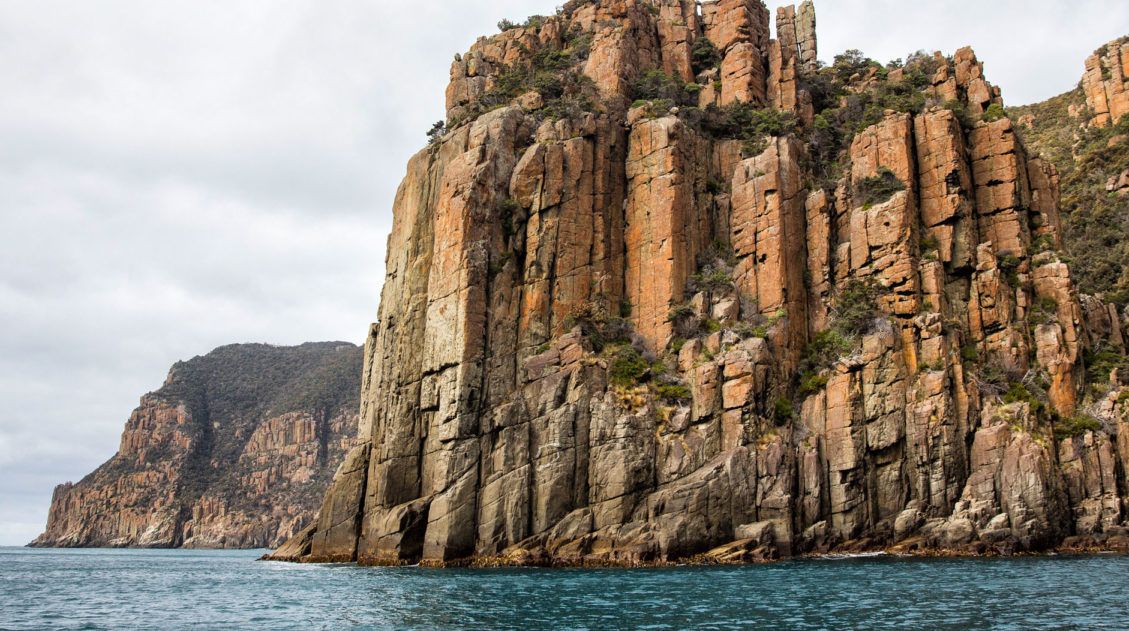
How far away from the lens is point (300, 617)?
30.9m

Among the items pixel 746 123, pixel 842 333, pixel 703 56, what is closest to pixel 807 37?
pixel 703 56

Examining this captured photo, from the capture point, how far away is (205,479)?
585ft

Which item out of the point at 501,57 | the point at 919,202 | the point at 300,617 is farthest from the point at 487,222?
the point at 300,617

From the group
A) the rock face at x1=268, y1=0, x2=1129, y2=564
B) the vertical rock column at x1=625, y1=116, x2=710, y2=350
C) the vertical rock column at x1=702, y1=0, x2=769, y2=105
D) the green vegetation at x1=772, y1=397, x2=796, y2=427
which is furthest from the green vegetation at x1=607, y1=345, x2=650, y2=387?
the vertical rock column at x1=702, y1=0, x2=769, y2=105

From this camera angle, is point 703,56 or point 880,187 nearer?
point 880,187

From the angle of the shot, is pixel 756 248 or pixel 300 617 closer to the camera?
pixel 300 617

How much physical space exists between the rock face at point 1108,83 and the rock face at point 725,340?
5397 cm

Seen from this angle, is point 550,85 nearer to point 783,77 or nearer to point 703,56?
point 703,56

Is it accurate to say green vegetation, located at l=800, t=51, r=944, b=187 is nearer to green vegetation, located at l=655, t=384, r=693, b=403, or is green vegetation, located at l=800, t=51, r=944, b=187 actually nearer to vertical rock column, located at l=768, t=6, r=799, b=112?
vertical rock column, located at l=768, t=6, r=799, b=112

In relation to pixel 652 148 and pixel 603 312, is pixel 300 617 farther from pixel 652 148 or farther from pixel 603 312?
pixel 652 148

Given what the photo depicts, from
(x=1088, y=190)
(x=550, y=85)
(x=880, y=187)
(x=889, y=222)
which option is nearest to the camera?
(x=889, y=222)

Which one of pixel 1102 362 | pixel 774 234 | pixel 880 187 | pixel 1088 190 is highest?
pixel 1088 190

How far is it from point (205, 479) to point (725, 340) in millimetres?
151641

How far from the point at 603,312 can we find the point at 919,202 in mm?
24055
